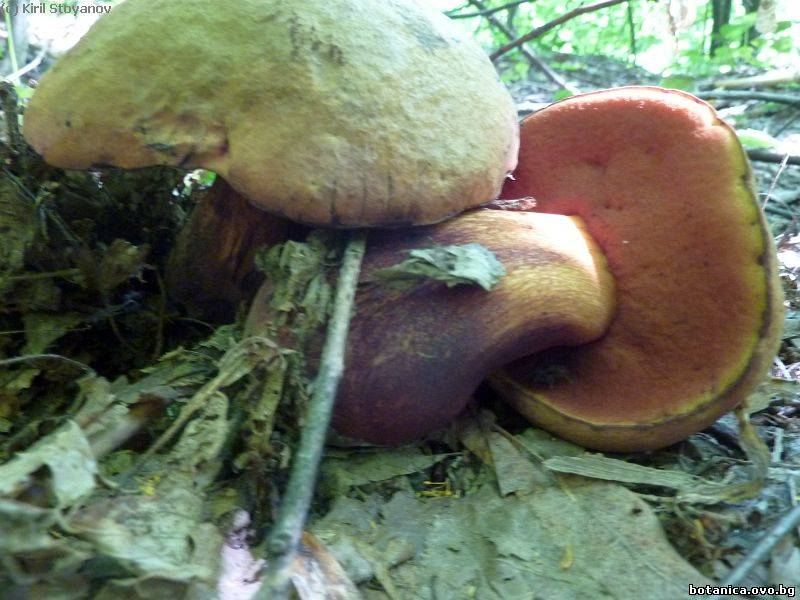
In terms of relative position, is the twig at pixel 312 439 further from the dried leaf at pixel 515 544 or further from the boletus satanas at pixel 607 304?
the dried leaf at pixel 515 544

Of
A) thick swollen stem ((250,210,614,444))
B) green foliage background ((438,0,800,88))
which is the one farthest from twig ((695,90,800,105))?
thick swollen stem ((250,210,614,444))

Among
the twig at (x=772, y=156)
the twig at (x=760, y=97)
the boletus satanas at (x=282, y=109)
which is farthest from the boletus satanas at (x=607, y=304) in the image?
the twig at (x=760, y=97)

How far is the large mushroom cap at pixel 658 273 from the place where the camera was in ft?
3.47

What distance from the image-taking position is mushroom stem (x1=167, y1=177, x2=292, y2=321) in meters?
1.17

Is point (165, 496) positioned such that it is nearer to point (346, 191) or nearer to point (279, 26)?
point (346, 191)

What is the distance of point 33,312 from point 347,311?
2.21ft

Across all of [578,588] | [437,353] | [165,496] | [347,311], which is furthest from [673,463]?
[165,496]

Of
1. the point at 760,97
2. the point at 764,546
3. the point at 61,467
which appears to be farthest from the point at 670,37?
the point at 61,467

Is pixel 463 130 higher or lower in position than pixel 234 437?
higher

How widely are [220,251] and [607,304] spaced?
0.74 m

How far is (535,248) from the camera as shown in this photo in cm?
112

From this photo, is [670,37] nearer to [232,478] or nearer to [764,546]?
[764,546]

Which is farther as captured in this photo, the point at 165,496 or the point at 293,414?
the point at 293,414

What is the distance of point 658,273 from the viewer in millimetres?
1163
